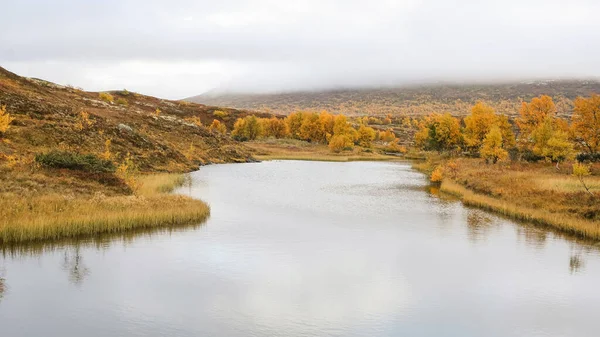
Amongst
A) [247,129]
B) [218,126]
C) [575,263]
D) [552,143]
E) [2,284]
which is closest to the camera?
[2,284]

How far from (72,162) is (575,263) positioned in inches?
1352

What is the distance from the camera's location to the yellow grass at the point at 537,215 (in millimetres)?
33250

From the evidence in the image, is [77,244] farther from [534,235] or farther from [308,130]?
[308,130]

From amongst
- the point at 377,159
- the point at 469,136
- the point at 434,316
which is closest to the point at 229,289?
the point at 434,316

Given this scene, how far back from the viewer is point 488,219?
39.8 meters

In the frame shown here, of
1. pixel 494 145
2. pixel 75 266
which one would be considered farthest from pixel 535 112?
pixel 75 266

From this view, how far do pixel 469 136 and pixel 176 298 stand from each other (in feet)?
250

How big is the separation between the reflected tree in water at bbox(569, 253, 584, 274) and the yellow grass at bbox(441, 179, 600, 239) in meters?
4.53

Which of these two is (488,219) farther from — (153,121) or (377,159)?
(377,159)

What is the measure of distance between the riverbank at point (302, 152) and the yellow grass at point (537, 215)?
65.0 meters

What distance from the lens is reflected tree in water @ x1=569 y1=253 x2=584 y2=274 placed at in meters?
26.3

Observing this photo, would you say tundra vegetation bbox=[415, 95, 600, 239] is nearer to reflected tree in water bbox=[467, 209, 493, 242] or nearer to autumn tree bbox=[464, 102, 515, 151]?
autumn tree bbox=[464, 102, 515, 151]

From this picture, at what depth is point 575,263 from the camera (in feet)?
89.7

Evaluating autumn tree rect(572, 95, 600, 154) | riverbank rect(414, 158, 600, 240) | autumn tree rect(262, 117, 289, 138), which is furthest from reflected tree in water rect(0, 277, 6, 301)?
autumn tree rect(262, 117, 289, 138)
